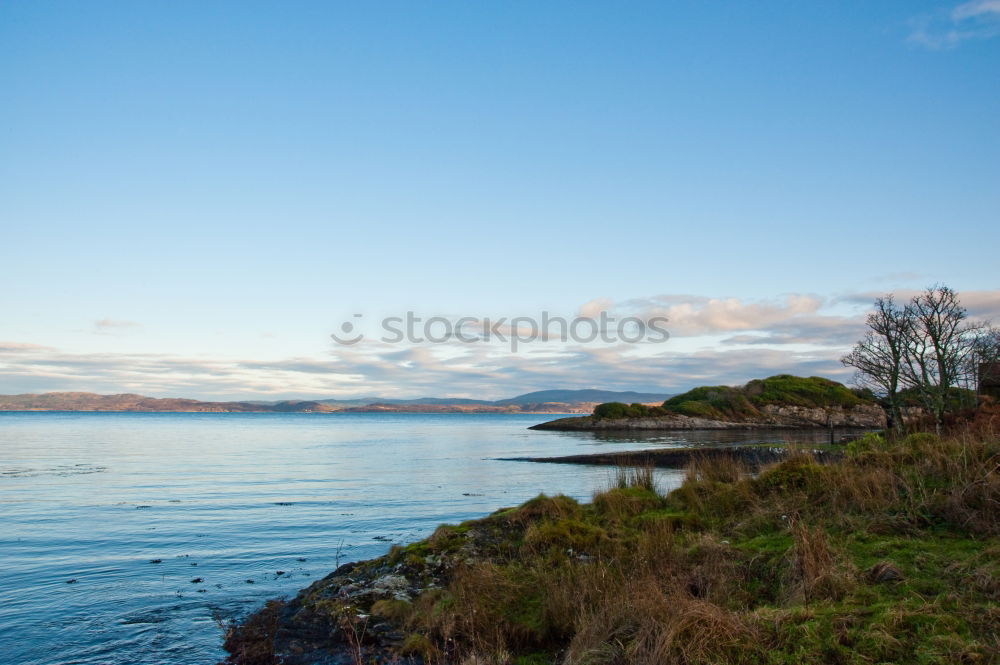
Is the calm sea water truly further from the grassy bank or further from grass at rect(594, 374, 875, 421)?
grass at rect(594, 374, 875, 421)

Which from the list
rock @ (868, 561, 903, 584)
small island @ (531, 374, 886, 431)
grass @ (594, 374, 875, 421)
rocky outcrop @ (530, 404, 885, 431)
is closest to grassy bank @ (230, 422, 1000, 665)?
rock @ (868, 561, 903, 584)

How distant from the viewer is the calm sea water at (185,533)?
10.0 meters

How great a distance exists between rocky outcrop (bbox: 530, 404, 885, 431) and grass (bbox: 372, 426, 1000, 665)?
74.1 m

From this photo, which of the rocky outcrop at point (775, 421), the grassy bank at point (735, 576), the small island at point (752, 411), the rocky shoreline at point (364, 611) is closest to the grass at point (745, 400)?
the small island at point (752, 411)

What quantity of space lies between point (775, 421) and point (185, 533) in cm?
8594

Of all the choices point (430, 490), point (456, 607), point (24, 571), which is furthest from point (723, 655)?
point (430, 490)

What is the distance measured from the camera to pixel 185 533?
1759cm

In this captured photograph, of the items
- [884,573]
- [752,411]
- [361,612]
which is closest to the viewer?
[884,573]

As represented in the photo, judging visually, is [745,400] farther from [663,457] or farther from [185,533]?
[185,533]

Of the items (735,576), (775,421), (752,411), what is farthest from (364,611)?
(775,421)

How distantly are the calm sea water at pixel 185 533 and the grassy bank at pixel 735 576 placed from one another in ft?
6.53

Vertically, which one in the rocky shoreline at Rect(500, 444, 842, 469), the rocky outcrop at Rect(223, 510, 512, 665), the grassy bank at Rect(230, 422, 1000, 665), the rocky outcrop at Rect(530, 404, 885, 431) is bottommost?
the rocky outcrop at Rect(530, 404, 885, 431)

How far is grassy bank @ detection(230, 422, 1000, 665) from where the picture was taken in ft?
20.5

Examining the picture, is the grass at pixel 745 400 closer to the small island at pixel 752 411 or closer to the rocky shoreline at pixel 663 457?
the small island at pixel 752 411
